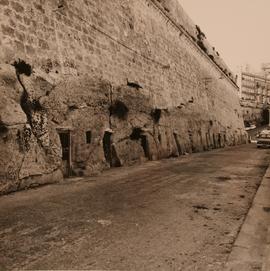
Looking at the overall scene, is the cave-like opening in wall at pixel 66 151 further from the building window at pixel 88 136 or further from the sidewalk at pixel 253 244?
the sidewalk at pixel 253 244

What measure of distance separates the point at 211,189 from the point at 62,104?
116 inches

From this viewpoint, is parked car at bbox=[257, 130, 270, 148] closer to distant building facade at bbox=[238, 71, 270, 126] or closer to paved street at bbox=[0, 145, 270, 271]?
paved street at bbox=[0, 145, 270, 271]

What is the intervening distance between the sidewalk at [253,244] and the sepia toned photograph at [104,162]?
0.04 feet

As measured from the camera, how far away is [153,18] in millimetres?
11148

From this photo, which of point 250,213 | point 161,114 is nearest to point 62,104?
point 250,213

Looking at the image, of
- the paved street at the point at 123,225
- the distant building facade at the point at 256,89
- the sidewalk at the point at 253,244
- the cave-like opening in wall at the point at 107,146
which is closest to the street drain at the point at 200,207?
the paved street at the point at 123,225

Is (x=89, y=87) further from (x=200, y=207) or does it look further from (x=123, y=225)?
(x=123, y=225)

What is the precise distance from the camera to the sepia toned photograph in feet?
7.63

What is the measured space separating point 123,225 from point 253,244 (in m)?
1.13

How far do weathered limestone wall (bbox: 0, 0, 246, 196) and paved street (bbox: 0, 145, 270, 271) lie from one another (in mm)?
811

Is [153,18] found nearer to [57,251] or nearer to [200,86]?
[200,86]

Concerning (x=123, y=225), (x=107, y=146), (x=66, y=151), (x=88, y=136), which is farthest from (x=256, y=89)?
(x=123, y=225)

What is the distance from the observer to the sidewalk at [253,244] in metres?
2.05

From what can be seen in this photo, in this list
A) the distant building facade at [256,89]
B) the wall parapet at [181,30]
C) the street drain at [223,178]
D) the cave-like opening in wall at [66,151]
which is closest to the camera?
the street drain at [223,178]
